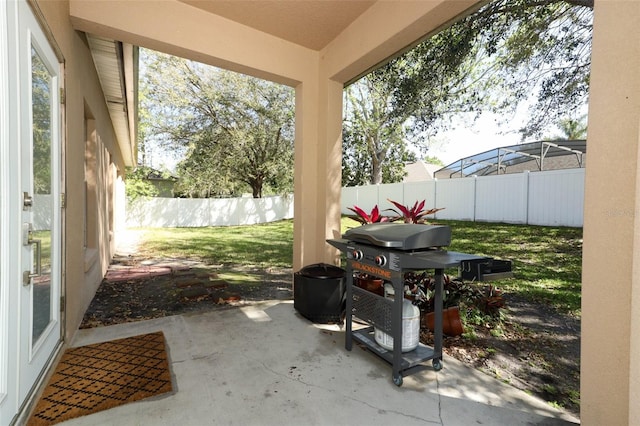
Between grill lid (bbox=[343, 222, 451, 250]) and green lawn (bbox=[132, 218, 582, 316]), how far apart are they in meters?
2.70

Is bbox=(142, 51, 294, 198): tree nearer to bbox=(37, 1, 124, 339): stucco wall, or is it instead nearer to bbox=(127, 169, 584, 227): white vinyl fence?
bbox=(127, 169, 584, 227): white vinyl fence

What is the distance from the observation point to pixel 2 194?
4.72 ft

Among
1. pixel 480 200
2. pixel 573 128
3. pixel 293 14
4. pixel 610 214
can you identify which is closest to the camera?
pixel 610 214

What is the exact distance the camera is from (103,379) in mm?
2129

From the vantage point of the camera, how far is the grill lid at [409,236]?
6.50 ft

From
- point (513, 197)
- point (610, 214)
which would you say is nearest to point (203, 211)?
point (513, 197)

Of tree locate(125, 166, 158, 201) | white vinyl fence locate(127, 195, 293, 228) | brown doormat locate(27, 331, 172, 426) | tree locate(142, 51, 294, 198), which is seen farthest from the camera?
white vinyl fence locate(127, 195, 293, 228)

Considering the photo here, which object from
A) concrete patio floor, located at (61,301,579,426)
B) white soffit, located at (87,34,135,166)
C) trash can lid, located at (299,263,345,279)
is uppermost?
white soffit, located at (87,34,135,166)

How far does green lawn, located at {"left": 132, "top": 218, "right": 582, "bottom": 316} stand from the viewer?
165 inches

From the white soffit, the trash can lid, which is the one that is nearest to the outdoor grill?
the trash can lid

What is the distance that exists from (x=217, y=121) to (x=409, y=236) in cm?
1325

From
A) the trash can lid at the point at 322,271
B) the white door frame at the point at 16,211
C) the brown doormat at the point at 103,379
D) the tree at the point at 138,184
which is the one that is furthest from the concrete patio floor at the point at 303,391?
the tree at the point at 138,184

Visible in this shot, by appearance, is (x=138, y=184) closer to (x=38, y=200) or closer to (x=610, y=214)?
(x=38, y=200)

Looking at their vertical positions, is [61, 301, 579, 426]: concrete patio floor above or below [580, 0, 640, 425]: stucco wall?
below
